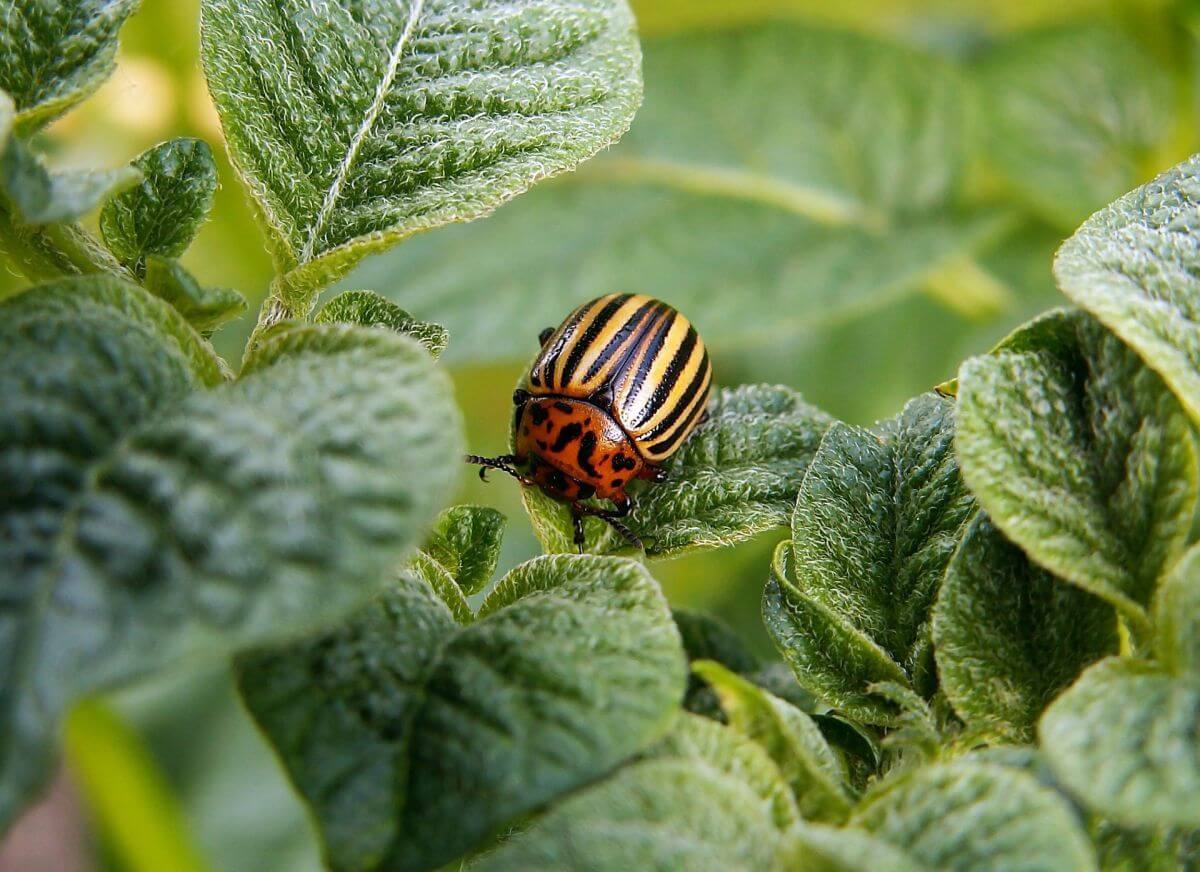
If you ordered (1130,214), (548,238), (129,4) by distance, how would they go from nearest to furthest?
(1130,214), (129,4), (548,238)

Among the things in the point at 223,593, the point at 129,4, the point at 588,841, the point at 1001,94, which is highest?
the point at 129,4

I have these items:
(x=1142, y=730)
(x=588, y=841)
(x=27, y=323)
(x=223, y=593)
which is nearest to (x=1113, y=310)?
(x=1142, y=730)

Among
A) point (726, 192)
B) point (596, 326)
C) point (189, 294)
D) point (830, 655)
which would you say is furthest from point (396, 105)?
point (726, 192)

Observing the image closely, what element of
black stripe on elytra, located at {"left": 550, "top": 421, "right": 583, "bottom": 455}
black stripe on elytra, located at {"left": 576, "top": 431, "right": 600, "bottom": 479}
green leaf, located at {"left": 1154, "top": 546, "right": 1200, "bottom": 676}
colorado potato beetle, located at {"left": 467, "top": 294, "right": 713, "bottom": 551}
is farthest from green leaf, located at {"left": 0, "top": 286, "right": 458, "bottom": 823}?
black stripe on elytra, located at {"left": 550, "top": 421, "right": 583, "bottom": 455}

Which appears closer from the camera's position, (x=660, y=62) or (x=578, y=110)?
(x=578, y=110)

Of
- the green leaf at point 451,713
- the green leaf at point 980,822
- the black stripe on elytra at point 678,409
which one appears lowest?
the black stripe on elytra at point 678,409

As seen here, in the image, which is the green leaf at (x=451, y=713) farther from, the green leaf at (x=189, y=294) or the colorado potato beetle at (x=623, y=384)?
the colorado potato beetle at (x=623, y=384)

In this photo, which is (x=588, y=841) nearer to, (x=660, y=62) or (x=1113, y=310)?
(x=1113, y=310)

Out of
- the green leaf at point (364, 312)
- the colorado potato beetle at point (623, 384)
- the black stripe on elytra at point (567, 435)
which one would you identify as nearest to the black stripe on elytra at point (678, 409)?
the colorado potato beetle at point (623, 384)

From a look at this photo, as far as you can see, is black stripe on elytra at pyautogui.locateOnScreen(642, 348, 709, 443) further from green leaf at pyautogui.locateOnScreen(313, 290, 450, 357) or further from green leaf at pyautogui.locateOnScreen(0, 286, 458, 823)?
green leaf at pyautogui.locateOnScreen(0, 286, 458, 823)
